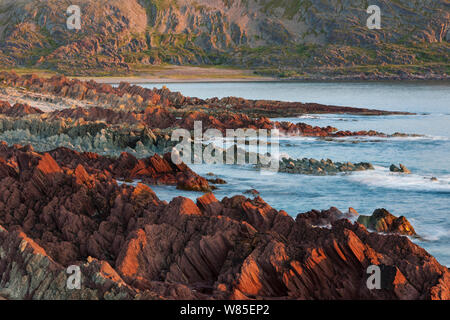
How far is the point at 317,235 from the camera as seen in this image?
1249 centimetres

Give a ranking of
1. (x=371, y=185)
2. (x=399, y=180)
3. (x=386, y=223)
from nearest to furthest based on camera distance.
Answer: (x=386, y=223), (x=371, y=185), (x=399, y=180)

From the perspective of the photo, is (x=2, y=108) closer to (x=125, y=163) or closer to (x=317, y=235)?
(x=125, y=163)


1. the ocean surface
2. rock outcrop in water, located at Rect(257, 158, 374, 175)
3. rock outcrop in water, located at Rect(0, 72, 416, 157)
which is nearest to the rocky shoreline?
the ocean surface

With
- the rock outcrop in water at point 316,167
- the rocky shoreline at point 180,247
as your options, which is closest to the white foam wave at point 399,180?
the rock outcrop in water at point 316,167

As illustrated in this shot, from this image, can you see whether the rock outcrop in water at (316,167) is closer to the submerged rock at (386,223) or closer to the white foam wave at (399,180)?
the white foam wave at (399,180)

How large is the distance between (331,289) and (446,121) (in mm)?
56675

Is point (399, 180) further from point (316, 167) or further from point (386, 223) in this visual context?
point (386, 223)

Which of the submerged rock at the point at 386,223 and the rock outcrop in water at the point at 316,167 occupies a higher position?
the submerged rock at the point at 386,223

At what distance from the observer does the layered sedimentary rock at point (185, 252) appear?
31.8ft

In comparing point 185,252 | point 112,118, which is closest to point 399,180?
point 185,252

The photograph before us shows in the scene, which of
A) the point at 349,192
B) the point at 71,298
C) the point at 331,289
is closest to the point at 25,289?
the point at 71,298

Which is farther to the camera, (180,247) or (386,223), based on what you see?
(386,223)

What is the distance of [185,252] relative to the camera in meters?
11.3

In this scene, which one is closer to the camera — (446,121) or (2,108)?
(2,108)
